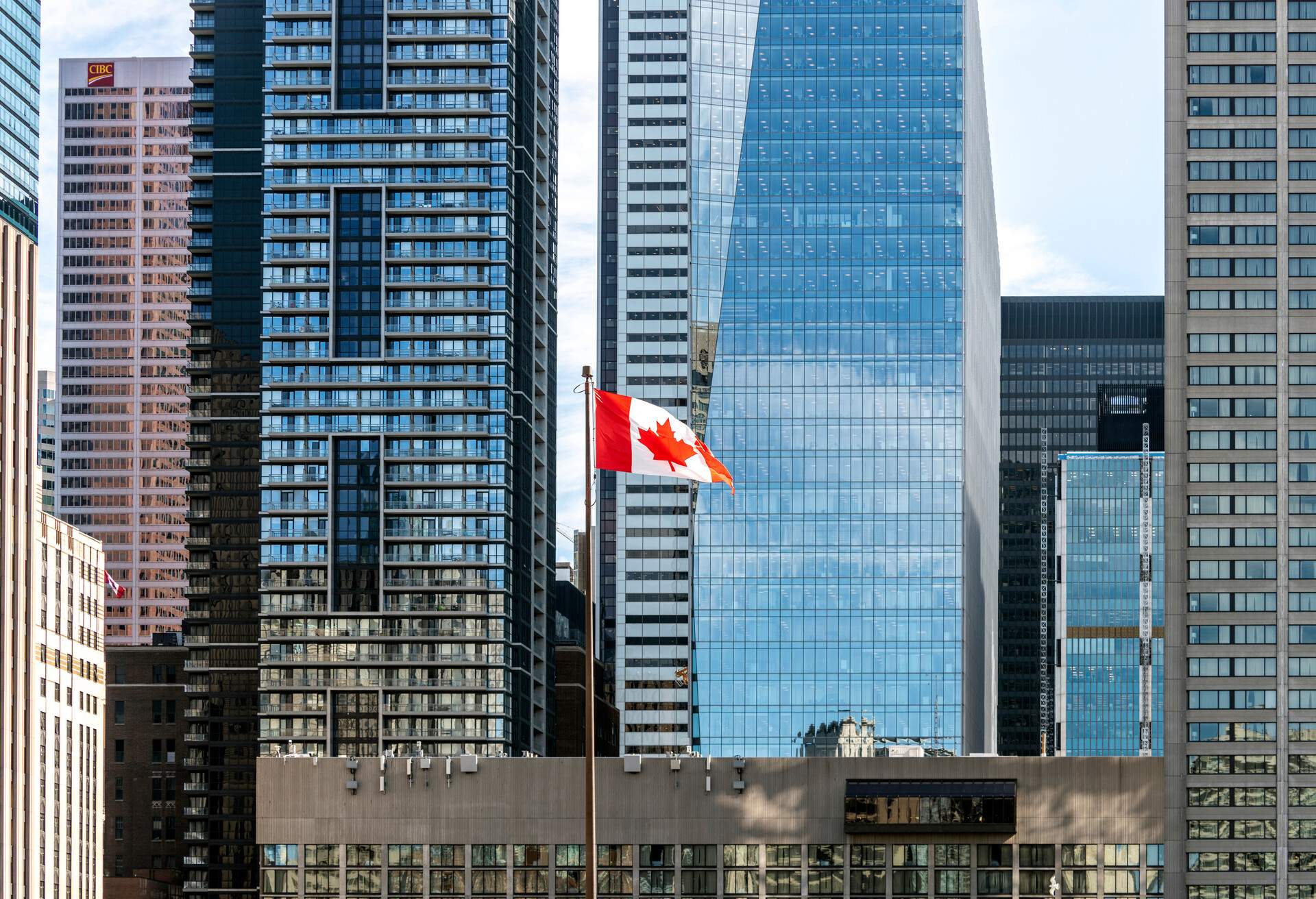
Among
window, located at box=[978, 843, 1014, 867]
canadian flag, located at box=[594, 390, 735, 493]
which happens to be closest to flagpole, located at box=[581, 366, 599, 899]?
canadian flag, located at box=[594, 390, 735, 493]

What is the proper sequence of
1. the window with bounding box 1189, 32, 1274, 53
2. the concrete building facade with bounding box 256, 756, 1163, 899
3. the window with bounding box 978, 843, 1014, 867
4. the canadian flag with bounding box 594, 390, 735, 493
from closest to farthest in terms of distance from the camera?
1. the canadian flag with bounding box 594, 390, 735, 493
2. the concrete building facade with bounding box 256, 756, 1163, 899
3. the window with bounding box 978, 843, 1014, 867
4. the window with bounding box 1189, 32, 1274, 53

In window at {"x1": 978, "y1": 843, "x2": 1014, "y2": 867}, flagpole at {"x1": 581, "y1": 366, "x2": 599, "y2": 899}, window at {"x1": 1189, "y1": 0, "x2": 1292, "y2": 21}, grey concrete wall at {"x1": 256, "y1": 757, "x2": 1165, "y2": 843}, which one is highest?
window at {"x1": 1189, "y1": 0, "x2": 1292, "y2": 21}

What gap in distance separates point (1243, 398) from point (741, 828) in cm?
5502

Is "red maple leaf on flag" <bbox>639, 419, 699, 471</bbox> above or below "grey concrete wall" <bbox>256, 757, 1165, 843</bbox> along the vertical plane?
above

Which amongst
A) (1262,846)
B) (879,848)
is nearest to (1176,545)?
(1262,846)

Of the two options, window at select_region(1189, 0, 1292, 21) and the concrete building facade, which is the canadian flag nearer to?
the concrete building facade

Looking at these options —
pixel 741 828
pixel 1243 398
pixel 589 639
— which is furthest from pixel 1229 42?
pixel 589 639

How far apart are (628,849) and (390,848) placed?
18.3 metres

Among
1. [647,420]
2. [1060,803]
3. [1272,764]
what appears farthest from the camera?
[1272,764]

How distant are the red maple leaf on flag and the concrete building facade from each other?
7626 centimetres

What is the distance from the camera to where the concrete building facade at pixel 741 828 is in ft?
511

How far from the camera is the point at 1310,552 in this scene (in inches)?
6624

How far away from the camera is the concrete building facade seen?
155625mm

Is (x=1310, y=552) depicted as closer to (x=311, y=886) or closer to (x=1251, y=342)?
(x=1251, y=342)
